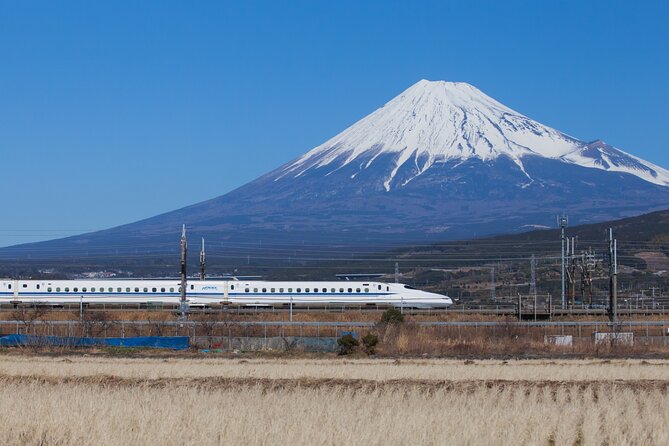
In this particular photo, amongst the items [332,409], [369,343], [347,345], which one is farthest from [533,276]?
[332,409]

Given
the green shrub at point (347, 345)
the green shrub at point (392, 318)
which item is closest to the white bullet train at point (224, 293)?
the green shrub at point (392, 318)

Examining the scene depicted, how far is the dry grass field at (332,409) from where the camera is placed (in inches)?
663

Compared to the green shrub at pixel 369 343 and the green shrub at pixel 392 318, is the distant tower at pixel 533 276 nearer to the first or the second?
the green shrub at pixel 392 318

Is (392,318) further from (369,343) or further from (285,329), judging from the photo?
(369,343)

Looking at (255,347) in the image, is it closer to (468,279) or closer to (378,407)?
(378,407)

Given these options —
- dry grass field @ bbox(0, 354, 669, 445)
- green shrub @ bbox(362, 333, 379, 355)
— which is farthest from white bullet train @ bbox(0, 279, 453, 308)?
dry grass field @ bbox(0, 354, 669, 445)

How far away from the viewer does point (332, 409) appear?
762 inches

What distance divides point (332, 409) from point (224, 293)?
200ft

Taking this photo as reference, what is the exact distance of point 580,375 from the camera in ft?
103

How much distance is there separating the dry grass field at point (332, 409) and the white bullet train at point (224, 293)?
155 ft

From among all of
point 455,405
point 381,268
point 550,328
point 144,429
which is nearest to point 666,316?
point 550,328

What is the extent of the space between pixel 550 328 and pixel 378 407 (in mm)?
40746

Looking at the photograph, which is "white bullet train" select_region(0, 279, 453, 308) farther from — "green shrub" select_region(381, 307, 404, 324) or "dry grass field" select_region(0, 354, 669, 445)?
"dry grass field" select_region(0, 354, 669, 445)

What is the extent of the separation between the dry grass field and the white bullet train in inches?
1862
